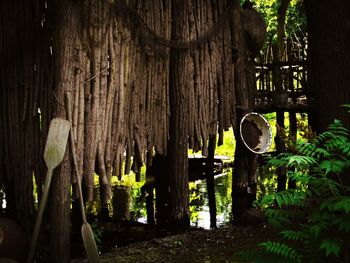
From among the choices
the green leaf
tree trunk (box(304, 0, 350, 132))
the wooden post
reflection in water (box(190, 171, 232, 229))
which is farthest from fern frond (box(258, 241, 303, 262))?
the wooden post

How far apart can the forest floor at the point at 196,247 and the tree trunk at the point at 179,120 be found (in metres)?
0.41

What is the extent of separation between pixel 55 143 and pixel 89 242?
1.08m

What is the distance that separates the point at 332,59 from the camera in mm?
6270

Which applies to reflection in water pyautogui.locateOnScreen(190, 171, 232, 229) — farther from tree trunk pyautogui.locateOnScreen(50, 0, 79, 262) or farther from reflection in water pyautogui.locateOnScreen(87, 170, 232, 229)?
tree trunk pyautogui.locateOnScreen(50, 0, 79, 262)

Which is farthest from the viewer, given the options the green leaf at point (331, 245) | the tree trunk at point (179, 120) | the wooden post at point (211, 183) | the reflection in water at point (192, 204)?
the wooden post at point (211, 183)

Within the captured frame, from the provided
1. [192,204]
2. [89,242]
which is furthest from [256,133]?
[89,242]

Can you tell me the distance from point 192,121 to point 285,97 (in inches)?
168

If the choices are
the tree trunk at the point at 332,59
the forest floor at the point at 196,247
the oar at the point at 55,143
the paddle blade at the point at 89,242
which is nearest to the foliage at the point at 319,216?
the tree trunk at the point at 332,59

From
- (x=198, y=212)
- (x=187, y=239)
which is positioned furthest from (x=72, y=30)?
(x=198, y=212)

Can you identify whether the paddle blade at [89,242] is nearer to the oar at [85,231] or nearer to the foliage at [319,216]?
the oar at [85,231]

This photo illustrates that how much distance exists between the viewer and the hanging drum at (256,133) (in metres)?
8.94

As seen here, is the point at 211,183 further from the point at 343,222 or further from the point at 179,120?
the point at 343,222

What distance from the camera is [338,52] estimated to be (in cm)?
622

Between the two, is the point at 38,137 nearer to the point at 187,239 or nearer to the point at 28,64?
the point at 28,64
